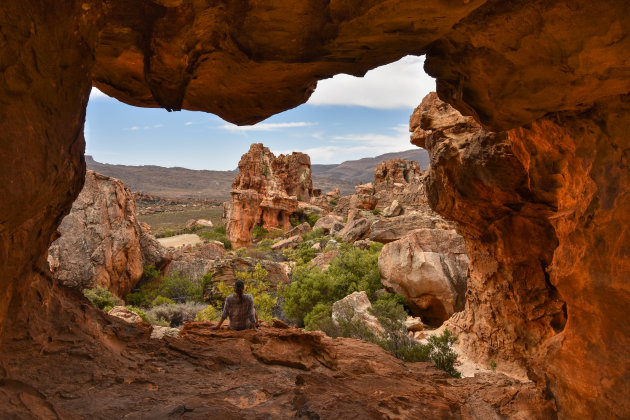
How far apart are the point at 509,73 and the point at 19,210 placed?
4692mm

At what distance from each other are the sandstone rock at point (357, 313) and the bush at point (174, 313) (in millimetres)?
5758

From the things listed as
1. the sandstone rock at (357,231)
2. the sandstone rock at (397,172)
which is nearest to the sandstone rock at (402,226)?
the sandstone rock at (357,231)

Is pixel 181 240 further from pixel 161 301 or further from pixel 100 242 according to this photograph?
pixel 100 242

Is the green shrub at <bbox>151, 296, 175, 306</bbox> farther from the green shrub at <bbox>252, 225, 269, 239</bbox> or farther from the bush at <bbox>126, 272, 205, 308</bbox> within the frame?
the green shrub at <bbox>252, 225, 269, 239</bbox>

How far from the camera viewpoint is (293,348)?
204 inches

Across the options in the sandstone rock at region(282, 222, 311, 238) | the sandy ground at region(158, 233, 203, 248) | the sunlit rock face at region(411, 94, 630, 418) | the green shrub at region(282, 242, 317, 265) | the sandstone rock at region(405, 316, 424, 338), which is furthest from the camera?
the sandy ground at region(158, 233, 203, 248)

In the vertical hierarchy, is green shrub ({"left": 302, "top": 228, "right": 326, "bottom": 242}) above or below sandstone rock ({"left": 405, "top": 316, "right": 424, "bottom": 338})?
above

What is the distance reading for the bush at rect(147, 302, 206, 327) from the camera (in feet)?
39.2

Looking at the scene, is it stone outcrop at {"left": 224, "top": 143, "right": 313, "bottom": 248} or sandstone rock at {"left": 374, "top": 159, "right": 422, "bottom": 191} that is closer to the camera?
stone outcrop at {"left": 224, "top": 143, "right": 313, "bottom": 248}

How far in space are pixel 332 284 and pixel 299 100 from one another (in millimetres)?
10641

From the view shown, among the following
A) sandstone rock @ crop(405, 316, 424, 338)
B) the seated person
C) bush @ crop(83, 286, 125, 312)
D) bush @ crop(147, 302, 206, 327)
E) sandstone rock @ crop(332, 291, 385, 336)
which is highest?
the seated person

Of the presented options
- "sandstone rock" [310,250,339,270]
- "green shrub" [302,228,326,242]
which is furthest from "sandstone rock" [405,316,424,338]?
"green shrub" [302,228,326,242]

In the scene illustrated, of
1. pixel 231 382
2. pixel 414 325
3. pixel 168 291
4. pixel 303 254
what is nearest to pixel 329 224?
pixel 303 254

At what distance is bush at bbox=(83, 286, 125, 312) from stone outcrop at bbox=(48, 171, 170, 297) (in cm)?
43
